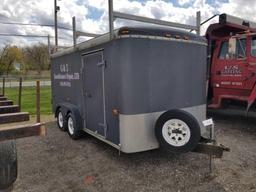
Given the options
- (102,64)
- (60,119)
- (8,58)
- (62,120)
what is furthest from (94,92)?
(8,58)

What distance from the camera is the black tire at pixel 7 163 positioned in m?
2.44

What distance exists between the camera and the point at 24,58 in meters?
54.6

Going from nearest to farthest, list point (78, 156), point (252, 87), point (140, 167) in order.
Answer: point (140, 167)
point (78, 156)
point (252, 87)

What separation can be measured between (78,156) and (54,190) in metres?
1.34

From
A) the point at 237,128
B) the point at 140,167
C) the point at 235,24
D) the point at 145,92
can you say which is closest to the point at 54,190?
the point at 140,167

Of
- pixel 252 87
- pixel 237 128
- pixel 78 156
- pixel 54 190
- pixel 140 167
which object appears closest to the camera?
pixel 54 190

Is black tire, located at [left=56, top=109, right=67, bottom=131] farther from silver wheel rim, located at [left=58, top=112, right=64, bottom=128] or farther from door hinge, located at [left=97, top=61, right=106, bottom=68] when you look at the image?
door hinge, located at [left=97, top=61, right=106, bottom=68]

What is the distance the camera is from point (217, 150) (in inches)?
157

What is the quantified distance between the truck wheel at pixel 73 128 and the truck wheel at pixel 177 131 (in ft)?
7.62

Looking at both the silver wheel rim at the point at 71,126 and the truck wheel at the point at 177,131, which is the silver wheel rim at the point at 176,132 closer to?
the truck wheel at the point at 177,131

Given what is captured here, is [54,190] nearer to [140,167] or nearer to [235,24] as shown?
[140,167]

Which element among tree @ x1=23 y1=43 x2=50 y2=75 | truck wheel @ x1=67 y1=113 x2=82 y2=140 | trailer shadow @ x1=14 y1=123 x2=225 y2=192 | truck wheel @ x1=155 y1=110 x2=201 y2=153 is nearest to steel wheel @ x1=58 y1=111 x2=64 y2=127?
truck wheel @ x1=67 y1=113 x2=82 y2=140

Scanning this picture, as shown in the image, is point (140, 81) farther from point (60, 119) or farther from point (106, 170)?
point (60, 119)

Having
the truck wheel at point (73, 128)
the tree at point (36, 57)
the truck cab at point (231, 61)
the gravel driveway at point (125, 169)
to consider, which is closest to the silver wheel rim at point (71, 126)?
the truck wheel at point (73, 128)
